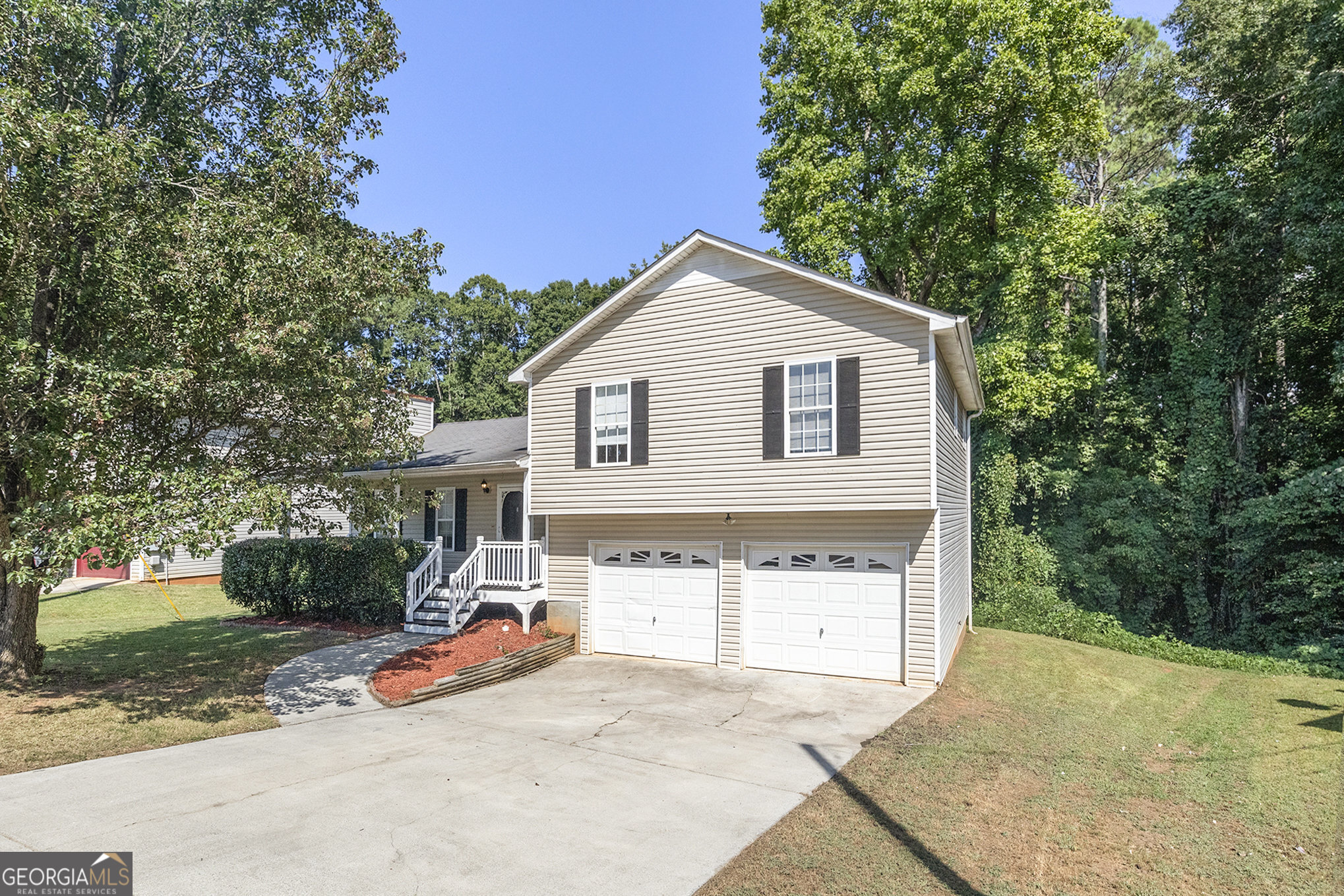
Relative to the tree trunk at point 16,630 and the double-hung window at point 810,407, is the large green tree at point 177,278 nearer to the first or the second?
the tree trunk at point 16,630

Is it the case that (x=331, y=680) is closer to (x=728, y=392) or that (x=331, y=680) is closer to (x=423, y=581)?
(x=423, y=581)

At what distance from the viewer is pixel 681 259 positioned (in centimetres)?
1210

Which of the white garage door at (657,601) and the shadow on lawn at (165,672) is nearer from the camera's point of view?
the shadow on lawn at (165,672)

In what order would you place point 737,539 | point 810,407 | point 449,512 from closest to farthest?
1. point 810,407
2. point 737,539
3. point 449,512

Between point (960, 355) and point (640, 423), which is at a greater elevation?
point (960, 355)

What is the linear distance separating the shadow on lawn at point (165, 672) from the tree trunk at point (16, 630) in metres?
0.29

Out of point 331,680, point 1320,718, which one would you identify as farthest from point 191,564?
point 1320,718

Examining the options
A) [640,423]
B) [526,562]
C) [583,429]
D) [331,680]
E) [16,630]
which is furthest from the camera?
[526,562]

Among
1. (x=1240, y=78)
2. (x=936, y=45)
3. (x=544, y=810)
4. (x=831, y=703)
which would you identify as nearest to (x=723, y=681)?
(x=831, y=703)

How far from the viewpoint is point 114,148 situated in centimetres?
764

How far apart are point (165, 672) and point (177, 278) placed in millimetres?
6606

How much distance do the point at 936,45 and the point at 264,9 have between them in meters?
16.1

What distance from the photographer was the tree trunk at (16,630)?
9.71m

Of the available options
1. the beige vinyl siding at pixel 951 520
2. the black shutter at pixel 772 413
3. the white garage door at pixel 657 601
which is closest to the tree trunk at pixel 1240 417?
the beige vinyl siding at pixel 951 520
